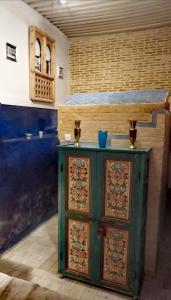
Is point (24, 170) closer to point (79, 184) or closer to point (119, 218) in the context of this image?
point (79, 184)

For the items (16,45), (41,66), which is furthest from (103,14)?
(16,45)

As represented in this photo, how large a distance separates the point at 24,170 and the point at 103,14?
10.2 ft

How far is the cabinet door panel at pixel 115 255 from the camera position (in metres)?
2.52

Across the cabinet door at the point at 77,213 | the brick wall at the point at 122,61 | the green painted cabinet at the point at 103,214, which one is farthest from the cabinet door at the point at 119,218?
the brick wall at the point at 122,61

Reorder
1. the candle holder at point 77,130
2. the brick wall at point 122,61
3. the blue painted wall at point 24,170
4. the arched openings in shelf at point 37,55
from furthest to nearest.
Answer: the brick wall at point 122,61
the arched openings in shelf at point 37,55
the blue painted wall at point 24,170
the candle holder at point 77,130

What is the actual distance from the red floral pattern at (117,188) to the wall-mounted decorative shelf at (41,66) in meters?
2.28

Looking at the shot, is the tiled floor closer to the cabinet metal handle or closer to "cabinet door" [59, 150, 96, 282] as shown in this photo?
"cabinet door" [59, 150, 96, 282]

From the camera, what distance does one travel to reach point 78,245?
2.73 m

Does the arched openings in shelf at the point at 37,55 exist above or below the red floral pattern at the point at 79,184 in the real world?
above

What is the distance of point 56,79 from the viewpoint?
4988 millimetres

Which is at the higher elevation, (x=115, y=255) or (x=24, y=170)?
(x=24, y=170)

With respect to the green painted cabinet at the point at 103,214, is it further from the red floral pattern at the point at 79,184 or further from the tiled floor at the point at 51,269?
the tiled floor at the point at 51,269

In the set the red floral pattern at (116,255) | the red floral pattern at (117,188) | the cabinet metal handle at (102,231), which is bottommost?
the red floral pattern at (116,255)

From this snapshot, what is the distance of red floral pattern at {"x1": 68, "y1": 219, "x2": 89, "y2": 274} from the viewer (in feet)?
8.80
